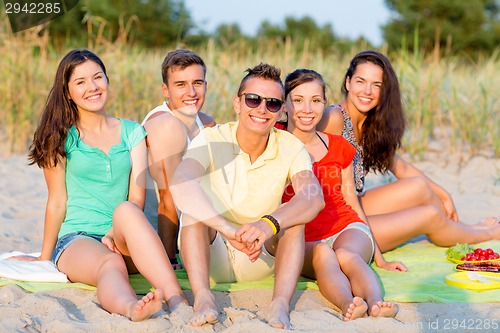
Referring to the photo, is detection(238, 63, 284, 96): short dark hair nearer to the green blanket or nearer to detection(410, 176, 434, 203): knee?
the green blanket

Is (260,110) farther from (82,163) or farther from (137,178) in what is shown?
(82,163)

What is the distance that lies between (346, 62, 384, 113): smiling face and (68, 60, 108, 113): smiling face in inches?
61.1

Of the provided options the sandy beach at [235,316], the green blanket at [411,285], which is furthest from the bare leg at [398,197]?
the sandy beach at [235,316]

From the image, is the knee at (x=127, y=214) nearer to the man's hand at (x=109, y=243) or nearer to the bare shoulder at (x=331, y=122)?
the man's hand at (x=109, y=243)

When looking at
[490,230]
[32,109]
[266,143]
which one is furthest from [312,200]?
[32,109]

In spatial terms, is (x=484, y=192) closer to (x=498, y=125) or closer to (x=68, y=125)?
(x=498, y=125)

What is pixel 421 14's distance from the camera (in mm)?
24781

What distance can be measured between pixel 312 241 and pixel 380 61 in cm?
126

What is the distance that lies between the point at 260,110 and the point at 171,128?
71 centimetres

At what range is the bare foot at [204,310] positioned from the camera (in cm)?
281

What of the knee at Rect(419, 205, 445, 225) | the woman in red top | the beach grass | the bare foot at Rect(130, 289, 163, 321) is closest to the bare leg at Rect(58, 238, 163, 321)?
the bare foot at Rect(130, 289, 163, 321)

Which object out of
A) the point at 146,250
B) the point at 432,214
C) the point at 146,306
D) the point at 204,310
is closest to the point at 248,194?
the point at 146,250

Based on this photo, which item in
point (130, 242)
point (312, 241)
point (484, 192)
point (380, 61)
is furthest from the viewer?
point (484, 192)

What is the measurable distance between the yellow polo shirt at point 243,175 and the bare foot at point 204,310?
500 millimetres
